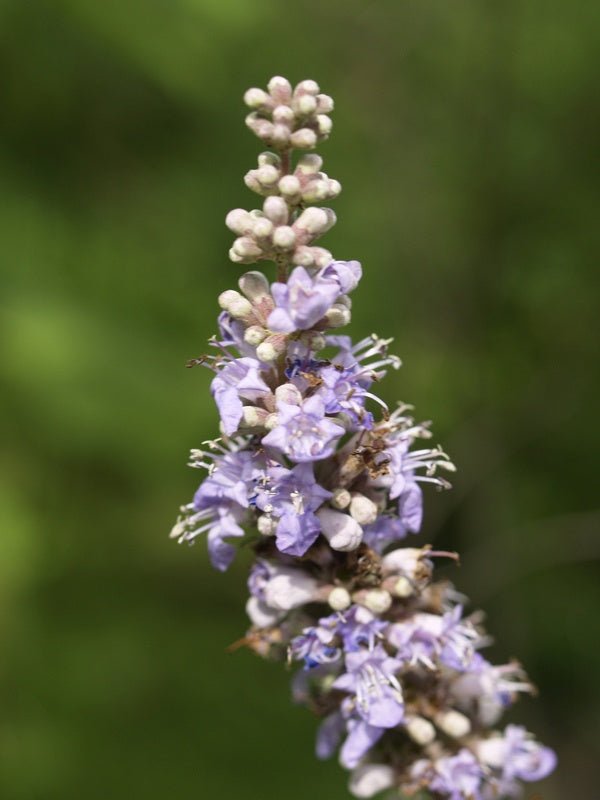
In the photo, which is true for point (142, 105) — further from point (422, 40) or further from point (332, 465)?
point (332, 465)

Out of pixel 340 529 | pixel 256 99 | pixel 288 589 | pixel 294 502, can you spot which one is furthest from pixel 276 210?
pixel 288 589

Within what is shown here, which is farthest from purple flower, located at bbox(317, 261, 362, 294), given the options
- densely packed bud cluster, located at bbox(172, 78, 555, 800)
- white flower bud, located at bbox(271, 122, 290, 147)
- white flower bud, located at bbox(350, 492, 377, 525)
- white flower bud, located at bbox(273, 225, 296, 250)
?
white flower bud, located at bbox(350, 492, 377, 525)

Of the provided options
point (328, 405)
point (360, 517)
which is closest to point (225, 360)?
point (328, 405)

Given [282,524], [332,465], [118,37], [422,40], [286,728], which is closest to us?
[282,524]

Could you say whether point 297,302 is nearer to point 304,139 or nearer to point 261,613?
point 304,139

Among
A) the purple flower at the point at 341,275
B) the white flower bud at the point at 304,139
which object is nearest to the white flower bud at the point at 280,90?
the white flower bud at the point at 304,139
